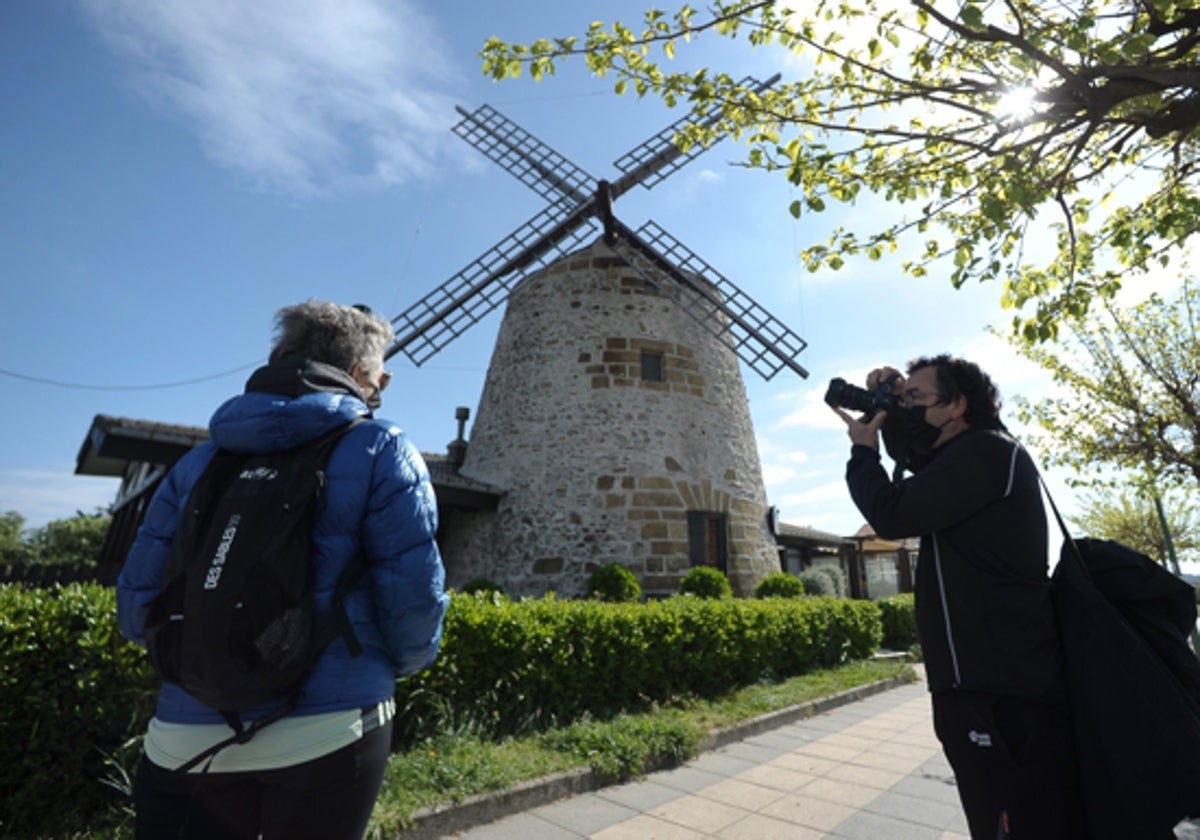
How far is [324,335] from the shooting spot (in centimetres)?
181

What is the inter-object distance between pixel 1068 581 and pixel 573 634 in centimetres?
440

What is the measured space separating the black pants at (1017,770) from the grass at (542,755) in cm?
266

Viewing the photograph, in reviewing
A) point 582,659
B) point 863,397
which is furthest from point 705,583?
point 863,397

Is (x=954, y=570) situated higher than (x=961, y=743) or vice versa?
(x=954, y=570)

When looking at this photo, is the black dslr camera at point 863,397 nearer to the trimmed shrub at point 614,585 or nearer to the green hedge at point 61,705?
the green hedge at point 61,705

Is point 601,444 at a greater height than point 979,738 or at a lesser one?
greater

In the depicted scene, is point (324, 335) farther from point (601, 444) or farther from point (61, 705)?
point (601, 444)

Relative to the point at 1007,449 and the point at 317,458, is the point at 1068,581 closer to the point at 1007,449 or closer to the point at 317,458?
the point at 1007,449

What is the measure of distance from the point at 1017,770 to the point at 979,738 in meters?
0.10

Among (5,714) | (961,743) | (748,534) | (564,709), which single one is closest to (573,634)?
(564,709)

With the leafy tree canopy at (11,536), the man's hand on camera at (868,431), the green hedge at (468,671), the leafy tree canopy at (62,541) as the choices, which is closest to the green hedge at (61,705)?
the green hedge at (468,671)

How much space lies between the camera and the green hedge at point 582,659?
181 inches

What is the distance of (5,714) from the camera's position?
3.06 m

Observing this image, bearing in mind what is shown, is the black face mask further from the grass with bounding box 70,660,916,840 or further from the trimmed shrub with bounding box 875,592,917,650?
the trimmed shrub with bounding box 875,592,917,650
